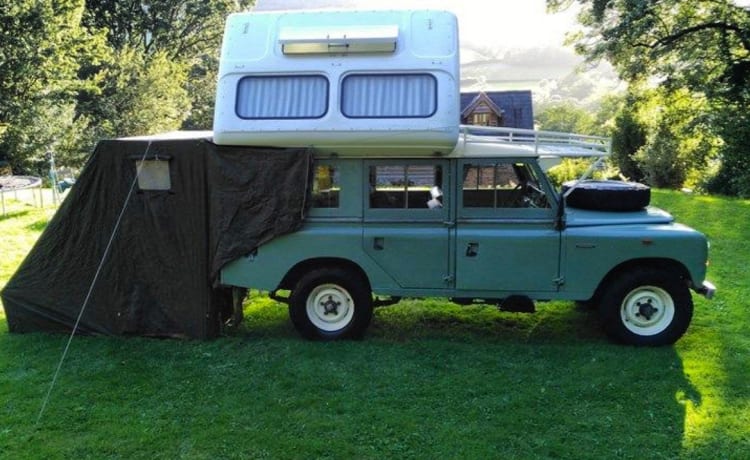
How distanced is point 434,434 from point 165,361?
2848mm

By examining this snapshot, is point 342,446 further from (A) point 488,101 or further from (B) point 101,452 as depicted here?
(A) point 488,101

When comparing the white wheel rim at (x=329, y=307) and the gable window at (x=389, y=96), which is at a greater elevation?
the gable window at (x=389, y=96)

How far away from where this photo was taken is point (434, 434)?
468cm

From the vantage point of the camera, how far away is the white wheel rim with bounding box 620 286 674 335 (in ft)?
20.5

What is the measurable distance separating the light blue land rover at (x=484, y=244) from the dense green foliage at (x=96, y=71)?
18.0 metres

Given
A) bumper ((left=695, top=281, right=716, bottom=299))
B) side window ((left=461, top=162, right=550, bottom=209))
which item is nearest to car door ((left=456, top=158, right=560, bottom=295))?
side window ((left=461, top=162, right=550, bottom=209))

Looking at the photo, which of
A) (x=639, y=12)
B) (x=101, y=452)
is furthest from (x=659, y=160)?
(x=101, y=452)

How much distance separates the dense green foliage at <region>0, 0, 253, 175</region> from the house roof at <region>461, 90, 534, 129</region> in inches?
578

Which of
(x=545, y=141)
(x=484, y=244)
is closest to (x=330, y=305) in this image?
(x=484, y=244)

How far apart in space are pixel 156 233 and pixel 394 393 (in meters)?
3.00

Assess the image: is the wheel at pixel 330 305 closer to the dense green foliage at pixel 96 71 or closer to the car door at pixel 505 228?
the car door at pixel 505 228

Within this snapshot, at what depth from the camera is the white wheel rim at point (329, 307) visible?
21.3 feet

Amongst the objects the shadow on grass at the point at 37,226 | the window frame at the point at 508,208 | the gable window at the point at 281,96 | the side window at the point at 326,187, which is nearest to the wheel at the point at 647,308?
the window frame at the point at 508,208

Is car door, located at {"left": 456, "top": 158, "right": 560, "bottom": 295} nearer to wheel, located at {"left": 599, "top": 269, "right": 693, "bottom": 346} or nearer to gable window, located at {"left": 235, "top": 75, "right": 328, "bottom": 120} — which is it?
wheel, located at {"left": 599, "top": 269, "right": 693, "bottom": 346}
